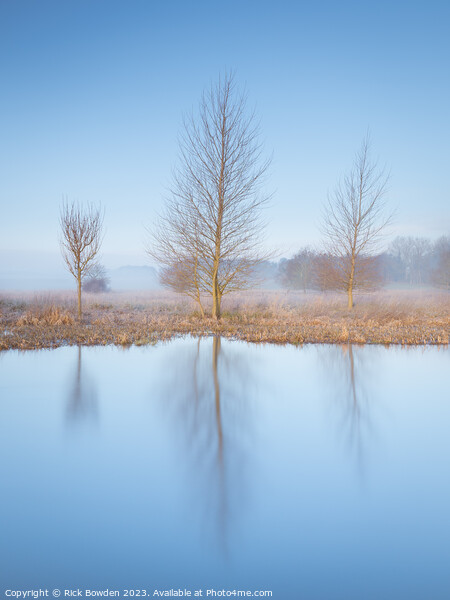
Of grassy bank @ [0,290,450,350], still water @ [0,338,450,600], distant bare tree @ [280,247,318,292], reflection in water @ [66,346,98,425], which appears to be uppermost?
distant bare tree @ [280,247,318,292]

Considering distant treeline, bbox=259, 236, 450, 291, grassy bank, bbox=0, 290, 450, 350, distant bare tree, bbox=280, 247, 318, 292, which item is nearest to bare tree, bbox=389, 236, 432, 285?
distant treeline, bbox=259, 236, 450, 291

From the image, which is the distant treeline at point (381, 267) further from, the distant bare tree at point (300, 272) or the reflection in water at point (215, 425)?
the reflection in water at point (215, 425)

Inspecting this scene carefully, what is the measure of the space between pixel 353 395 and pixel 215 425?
250cm

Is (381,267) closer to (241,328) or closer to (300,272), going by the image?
(300,272)

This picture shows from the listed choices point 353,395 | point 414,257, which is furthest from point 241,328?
point 414,257

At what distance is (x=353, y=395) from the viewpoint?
19.4ft

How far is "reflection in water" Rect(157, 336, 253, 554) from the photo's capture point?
302 centimetres

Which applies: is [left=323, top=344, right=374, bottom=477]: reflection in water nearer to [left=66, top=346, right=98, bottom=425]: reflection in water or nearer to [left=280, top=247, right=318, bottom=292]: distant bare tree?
[left=66, top=346, right=98, bottom=425]: reflection in water

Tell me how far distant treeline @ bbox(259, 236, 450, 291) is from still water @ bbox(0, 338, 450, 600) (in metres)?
10.4

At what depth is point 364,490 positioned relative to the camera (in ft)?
10.4

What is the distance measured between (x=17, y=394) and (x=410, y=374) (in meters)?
6.88

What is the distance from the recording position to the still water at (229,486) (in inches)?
90.2

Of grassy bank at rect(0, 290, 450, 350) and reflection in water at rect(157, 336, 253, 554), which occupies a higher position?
grassy bank at rect(0, 290, 450, 350)

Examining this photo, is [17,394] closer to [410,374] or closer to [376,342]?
[410,374]
